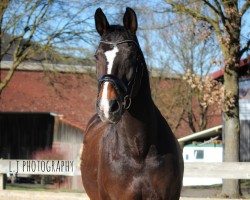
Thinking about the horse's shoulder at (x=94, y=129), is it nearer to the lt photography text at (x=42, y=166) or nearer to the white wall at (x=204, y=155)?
the lt photography text at (x=42, y=166)

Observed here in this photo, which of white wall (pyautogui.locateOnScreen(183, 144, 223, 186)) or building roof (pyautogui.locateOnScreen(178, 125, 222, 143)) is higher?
building roof (pyautogui.locateOnScreen(178, 125, 222, 143))

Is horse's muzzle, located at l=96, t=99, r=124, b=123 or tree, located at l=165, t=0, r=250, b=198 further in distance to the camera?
tree, located at l=165, t=0, r=250, b=198

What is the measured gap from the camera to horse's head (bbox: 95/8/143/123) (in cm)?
349

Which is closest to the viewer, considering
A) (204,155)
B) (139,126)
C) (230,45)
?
(139,126)

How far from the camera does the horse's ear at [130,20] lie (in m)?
3.90

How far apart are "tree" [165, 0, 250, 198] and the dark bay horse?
9.48 meters

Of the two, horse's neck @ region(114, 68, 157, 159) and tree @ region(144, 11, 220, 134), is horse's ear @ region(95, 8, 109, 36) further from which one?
tree @ region(144, 11, 220, 134)

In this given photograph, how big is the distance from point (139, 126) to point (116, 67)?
2.04 feet

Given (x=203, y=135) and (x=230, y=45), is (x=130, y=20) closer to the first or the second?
(x=230, y=45)

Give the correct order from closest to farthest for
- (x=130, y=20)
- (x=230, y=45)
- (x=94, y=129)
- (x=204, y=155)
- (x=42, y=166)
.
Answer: (x=130, y=20), (x=94, y=129), (x=42, y=166), (x=230, y=45), (x=204, y=155)

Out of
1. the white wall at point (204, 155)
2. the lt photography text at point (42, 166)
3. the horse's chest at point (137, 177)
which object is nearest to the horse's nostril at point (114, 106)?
the horse's chest at point (137, 177)

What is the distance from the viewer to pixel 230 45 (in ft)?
45.2

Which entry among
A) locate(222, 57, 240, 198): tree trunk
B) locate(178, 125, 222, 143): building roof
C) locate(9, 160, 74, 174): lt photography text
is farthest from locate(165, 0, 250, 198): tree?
locate(178, 125, 222, 143): building roof

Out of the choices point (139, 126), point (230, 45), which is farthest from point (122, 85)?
point (230, 45)
